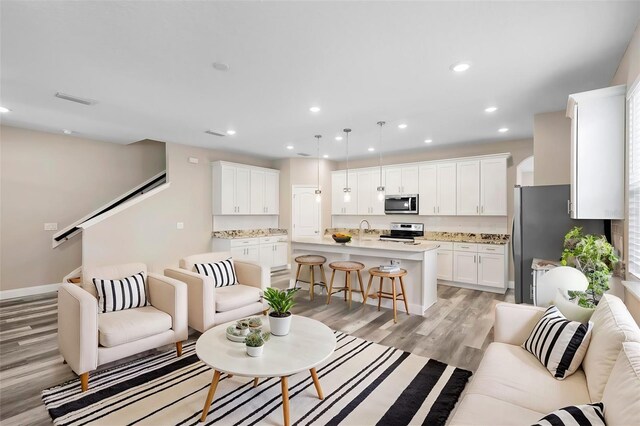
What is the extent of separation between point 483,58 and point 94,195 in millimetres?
6552

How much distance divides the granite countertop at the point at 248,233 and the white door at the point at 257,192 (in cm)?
49

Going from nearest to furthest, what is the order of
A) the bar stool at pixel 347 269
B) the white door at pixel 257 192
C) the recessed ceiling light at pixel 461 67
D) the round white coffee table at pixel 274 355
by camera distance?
the round white coffee table at pixel 274 355
the recessed ceiling light at pixel 461 67
the bar stool at pixel 347 269
the white door at pixel 257 192

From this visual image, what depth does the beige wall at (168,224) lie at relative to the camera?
16.1ft

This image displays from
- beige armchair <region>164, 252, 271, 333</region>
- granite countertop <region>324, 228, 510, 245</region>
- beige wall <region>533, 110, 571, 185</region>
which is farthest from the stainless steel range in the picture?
beige armchair <region>164, 252, 271, 333</region>

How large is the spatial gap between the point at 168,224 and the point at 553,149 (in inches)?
240

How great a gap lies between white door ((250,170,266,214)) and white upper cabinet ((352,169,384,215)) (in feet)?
7.26

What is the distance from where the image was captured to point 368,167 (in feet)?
23.6

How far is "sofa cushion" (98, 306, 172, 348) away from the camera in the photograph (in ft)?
8.29

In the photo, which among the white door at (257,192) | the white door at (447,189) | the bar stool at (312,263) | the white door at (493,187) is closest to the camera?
the bar stool at (312,263)

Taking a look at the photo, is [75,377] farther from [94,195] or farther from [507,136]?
[507,136]

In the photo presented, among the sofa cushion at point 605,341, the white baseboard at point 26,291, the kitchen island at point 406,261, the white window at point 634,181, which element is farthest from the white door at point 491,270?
the white baseboard at point 26,291

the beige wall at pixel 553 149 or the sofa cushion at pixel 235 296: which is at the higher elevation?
the beige wall at pixel 553 149

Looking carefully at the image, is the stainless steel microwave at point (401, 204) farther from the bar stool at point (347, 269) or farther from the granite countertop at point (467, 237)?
the bar stool at point (347, 269)

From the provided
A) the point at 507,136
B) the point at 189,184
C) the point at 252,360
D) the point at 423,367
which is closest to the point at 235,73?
the point at 252,360
